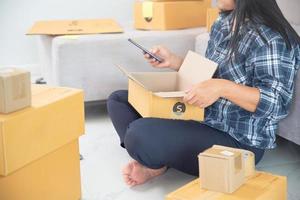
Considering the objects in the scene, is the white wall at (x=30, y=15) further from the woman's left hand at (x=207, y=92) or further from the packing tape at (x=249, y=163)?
the packing tape at (x=249, y=163)

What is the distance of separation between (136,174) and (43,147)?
0.40 meters

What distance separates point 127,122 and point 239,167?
58 centimetres

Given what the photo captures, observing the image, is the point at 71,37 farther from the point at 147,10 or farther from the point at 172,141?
the point at 172,141

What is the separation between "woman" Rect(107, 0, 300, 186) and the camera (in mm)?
1339

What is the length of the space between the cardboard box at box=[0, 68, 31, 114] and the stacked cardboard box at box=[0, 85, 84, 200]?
2 centimetres

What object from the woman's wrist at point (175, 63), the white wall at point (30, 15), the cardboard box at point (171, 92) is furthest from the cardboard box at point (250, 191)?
the white wall at point (30, 15)

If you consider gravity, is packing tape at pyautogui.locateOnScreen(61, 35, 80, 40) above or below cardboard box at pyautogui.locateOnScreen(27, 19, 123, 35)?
below

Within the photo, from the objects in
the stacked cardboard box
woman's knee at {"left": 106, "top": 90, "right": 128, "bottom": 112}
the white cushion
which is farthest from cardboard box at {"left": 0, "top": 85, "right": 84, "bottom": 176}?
the white cushion

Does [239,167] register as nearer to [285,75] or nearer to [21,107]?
[285,75]

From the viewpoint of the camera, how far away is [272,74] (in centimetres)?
133

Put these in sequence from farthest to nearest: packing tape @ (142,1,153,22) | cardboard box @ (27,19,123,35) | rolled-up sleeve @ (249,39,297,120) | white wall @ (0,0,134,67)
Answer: white wall @ (0,0,134,67), packing tape @ (142,1,153,22), cardboard box @ (27,19,123,35), rolled-up sleeve @ (249,39,297,120)

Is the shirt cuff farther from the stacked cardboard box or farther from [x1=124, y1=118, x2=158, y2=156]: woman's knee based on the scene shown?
the stacked cardboard box

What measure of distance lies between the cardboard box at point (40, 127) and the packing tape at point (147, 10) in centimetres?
117

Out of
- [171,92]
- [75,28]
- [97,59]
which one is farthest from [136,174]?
[75,28]
